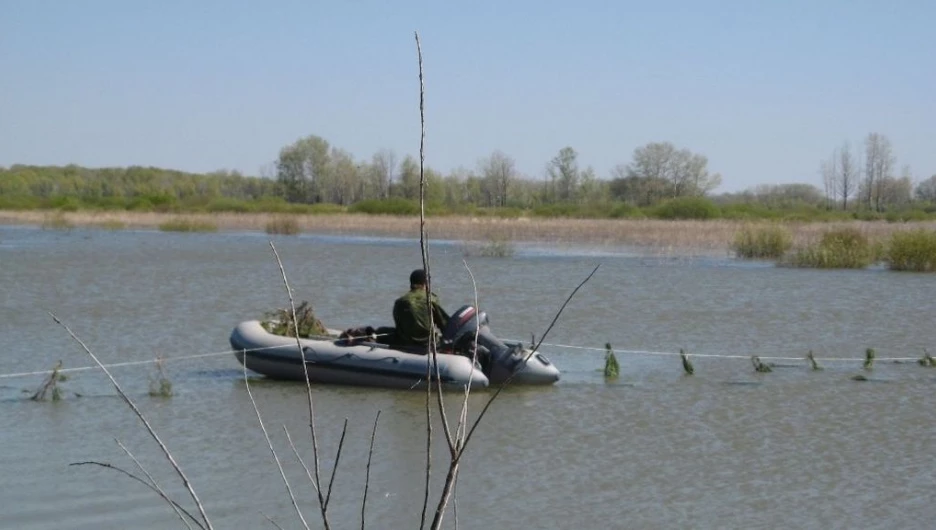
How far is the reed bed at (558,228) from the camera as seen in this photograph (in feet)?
114

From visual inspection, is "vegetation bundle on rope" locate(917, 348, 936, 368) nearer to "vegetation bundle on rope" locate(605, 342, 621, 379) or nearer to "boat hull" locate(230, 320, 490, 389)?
"vegetation bundle on rope" locate(605, 342, 621, 379)

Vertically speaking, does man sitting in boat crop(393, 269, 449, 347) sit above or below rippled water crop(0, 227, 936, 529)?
above

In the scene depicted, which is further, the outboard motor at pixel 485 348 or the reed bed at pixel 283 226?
the reed bed at pixel 283 226

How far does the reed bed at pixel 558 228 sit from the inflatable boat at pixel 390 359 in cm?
1968

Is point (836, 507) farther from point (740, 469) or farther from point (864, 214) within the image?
point (864, 214)

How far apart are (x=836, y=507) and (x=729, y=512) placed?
70cm

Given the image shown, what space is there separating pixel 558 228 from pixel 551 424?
33.1 m

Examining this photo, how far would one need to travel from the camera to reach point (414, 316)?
35.5 ft

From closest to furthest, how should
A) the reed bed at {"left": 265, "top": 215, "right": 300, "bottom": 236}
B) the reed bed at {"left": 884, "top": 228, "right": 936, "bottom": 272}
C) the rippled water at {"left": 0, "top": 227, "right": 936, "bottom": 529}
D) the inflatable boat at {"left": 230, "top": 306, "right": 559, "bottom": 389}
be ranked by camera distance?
the rippled water at {"left": 0, "top": 227, "right": 936, "bottom": 529} → the inflatable boat at {"left": 230, "top": 306, "right": 559, "bottom": 389} → the reed bed at {"left": 884, "top": 228, "right": 936, "bottom": 272} → the reed bed at {"left": 265, "top": 215, "right": 300, "bottom": 236}

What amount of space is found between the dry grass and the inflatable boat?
19908mm

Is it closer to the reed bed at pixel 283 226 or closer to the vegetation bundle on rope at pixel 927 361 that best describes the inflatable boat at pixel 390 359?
the vegetation bundle on rope at pixel 927 361

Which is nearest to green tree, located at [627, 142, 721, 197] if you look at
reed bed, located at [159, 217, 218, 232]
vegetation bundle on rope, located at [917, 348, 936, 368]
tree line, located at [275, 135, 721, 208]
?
tree line, located at [275, 135, 721, 208]

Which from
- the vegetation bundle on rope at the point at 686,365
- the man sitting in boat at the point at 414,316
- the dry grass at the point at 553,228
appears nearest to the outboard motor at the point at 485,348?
the man sitting in boat at the point at 414,316

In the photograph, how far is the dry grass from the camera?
3497cm
